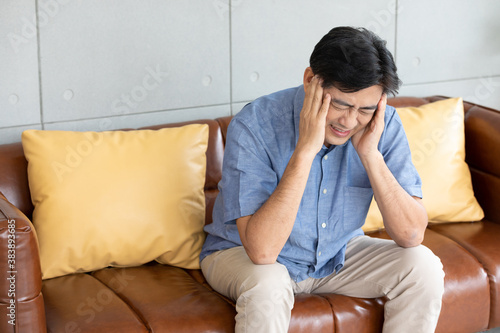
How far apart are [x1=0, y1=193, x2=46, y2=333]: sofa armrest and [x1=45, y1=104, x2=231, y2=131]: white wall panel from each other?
90 cm

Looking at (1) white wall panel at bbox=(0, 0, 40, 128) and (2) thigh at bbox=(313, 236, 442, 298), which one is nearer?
(2) thigh at bbox=(313, 236, 442, 298)

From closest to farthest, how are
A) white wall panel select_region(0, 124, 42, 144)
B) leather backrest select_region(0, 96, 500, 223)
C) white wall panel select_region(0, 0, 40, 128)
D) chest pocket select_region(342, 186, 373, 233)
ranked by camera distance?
chest pocket select_region(342, 186, 373, 233) → leather backrest select_region(0, 96, 500, 223) → white wall panel select_region(0, 0, 40, 128) → white wall panel select_region(0, 124, 42, 144)

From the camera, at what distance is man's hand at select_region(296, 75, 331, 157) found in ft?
6.45

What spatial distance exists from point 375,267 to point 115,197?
0.96 metres

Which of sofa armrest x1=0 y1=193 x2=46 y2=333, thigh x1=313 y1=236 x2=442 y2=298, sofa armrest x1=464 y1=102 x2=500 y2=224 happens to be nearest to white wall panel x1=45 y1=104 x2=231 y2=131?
sofa armrest x1=0 y1=193 x2=46 y2=333

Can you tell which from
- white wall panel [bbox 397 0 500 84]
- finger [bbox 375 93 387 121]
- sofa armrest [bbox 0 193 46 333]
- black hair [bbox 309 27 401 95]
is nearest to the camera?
sofa armrest [bbox 0 193 46 333]

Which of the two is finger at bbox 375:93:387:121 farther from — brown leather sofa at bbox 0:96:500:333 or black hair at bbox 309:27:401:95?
brown leather sofa at bbox 0:96:500:333

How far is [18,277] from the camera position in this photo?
1.82 metres

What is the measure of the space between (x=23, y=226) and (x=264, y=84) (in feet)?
5.01

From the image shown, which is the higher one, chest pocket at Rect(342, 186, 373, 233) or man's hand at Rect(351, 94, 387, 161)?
man's hand at Rect(351, 94, 387, 161)

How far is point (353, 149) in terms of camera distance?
2.25 m

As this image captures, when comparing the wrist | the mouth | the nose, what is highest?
the nose

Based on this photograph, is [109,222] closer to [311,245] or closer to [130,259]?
[130,259]

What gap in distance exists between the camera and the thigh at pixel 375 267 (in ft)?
6.89
